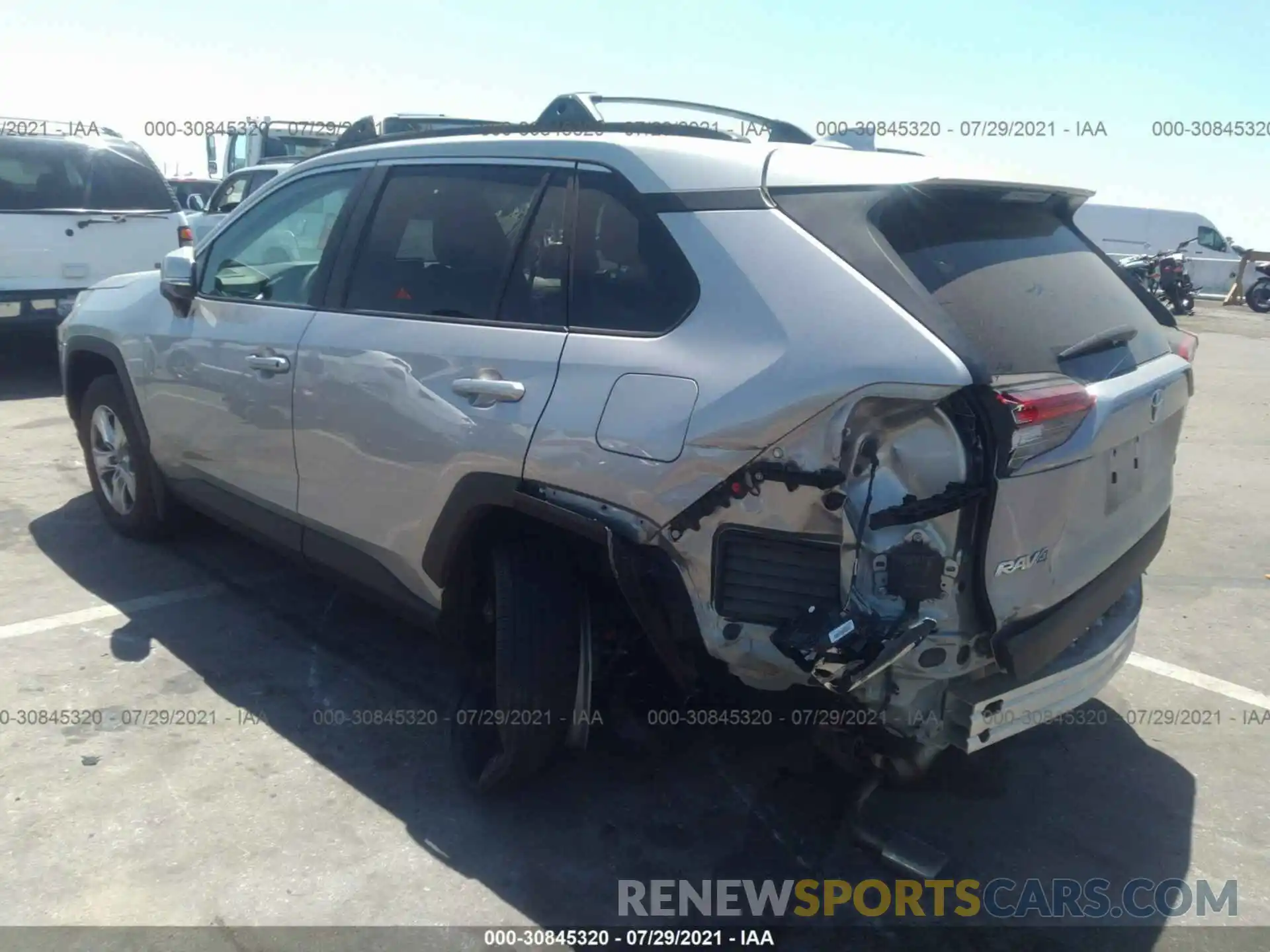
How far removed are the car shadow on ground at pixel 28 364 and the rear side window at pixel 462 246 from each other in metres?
6.36

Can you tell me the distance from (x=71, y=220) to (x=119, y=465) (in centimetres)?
460

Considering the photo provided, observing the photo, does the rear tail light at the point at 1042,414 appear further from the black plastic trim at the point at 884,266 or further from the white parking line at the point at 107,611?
the white parking line at the point at 107,611

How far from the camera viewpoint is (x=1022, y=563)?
105 inches

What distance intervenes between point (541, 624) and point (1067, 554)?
1.46m

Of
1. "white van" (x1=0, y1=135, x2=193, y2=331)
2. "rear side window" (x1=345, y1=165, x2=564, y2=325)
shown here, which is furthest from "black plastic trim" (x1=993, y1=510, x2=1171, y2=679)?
"white van" (x1=0, y1=135, x2=193, y2=331)

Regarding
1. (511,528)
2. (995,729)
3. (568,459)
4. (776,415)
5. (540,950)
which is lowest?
(540,950)

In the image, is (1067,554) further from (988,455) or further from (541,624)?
(541,624)

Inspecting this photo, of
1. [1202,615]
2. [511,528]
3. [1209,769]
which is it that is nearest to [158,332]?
[511,528]

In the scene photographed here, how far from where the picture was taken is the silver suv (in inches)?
100

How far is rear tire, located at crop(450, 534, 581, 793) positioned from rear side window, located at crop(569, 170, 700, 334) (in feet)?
2.31

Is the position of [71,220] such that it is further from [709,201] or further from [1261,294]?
[1261,294]

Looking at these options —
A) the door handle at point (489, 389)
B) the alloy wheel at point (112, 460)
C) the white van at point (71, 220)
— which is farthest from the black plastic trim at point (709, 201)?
the white van at point (71, 220)

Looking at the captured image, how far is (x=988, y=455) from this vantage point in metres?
2.51

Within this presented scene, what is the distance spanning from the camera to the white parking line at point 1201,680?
13.4 ft
